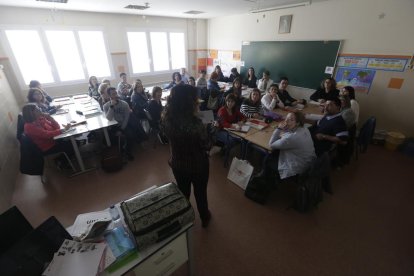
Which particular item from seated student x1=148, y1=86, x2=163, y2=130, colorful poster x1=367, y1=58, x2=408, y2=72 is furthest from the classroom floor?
colorful poster x1=367, y1=58, x2=408, y2=72

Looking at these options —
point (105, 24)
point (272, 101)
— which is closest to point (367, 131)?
point (272, 101)

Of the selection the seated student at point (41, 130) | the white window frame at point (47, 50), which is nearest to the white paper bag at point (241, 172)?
the seated student at point (41, 130)

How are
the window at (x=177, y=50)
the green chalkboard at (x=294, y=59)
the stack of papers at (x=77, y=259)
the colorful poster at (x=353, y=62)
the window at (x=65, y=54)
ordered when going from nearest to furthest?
the stack of papers at (x=77, y=259)
the colorful poster at (x=353, y=62)
the green chalkboard at (x=294, y=59)
the window at (x=65, y=54)
the window at (x=177, y=50)

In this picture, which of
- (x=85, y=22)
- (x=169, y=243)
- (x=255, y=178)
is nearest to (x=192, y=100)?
(x=169, y=243)

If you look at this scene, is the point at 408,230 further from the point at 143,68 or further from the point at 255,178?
the point at 143,68

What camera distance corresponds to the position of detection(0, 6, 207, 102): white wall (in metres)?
4.87

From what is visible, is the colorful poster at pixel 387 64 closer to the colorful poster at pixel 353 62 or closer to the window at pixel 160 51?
the colorful poster at pixel 353 62

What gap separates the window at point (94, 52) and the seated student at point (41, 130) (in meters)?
3.53

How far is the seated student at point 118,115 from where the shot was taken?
3.62m

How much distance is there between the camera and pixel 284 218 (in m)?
2.50

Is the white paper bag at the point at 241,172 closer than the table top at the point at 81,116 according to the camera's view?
Yes

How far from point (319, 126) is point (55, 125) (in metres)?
4.27

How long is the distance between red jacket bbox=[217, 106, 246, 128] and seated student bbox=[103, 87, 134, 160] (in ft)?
5.68

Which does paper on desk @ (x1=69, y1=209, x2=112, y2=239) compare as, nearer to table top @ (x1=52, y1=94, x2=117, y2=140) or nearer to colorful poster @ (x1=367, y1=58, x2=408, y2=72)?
table top @ (x1=52, y1=94, x2=117, y2=140)
